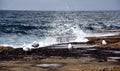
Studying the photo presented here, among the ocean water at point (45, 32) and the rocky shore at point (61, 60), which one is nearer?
the rocky shore at point (61, 60)

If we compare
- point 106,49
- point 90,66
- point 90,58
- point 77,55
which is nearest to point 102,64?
point 90,66

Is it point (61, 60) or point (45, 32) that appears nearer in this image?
point (61, 60)

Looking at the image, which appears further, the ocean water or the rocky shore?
the ocean water

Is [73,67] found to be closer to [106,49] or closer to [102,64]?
[102,64]

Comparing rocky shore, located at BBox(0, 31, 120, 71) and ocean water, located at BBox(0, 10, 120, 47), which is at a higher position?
ocean water, located at BBox(0, 10, 120, 47)

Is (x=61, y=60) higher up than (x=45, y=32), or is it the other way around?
(x=45, y=32)

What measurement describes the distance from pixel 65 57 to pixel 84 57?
1.37 metres

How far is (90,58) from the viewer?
24562 millimetres

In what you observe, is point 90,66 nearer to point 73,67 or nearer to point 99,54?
point 73,67

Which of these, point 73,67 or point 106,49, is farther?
point 106,49

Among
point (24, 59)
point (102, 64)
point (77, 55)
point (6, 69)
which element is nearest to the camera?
point (6, 69)

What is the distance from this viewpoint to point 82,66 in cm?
2088

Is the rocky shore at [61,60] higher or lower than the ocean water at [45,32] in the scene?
lower

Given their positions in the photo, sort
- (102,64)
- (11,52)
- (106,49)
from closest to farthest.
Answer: (102,64)
(11,52)
(106,49)
